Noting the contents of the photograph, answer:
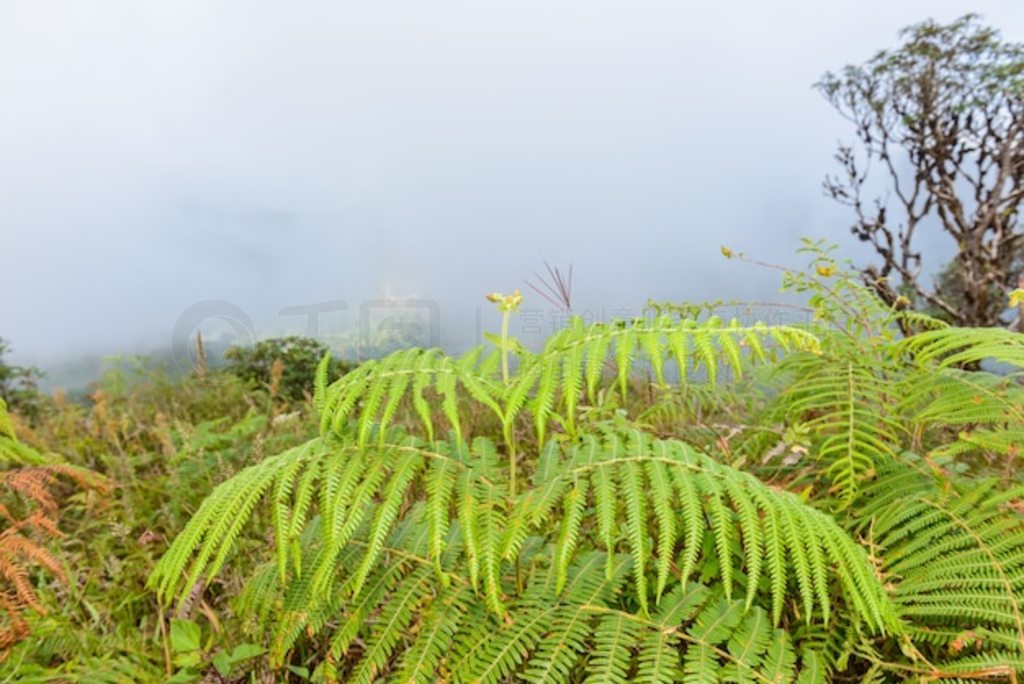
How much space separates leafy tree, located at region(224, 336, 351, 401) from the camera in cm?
557

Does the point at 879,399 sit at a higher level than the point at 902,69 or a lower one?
lower

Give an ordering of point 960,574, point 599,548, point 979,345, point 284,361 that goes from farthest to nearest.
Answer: point 284,361 → point 599,548 → point 979,345 → point 960,574

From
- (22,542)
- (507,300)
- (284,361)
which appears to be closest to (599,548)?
(507,300)

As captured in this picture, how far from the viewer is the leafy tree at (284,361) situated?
18.3 ft

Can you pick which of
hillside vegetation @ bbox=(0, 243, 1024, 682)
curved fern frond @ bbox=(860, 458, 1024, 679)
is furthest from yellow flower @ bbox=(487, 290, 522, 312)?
curved fern frond @ bbox=(860, 458, 1024, 679)

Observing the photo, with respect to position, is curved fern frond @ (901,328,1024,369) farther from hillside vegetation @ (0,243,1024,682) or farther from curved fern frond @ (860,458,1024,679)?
curved fern frond @ (860,458,1024,679)

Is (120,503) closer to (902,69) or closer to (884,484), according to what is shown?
(884,484)

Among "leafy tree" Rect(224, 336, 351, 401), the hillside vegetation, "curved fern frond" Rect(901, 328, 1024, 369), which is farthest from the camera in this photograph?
"leafy tree" Rect(224, 336, 351, 401)

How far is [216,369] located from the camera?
569cm

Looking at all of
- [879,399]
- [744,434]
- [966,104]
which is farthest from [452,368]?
[966,104]

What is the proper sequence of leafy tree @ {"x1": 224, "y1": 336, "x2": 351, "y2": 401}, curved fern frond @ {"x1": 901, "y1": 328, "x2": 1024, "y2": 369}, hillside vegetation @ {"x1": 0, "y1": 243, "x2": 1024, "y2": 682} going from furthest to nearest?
1. leafy tree @ {"x1": 224, "y1": 336, "x2": 351, "y2": 401}
2. curved fern frond @ {"x1": 901, "y1": 328, "x2": 1024, "y2": 369}
3. hillside vegetation @ {"x1": 0, "y1": 243, "x2": 1024, "y2": 682}

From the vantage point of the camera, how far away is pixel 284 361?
18.5 feet

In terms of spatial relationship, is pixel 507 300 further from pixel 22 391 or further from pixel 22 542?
pixel 22 391

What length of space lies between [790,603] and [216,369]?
17.7 feet
